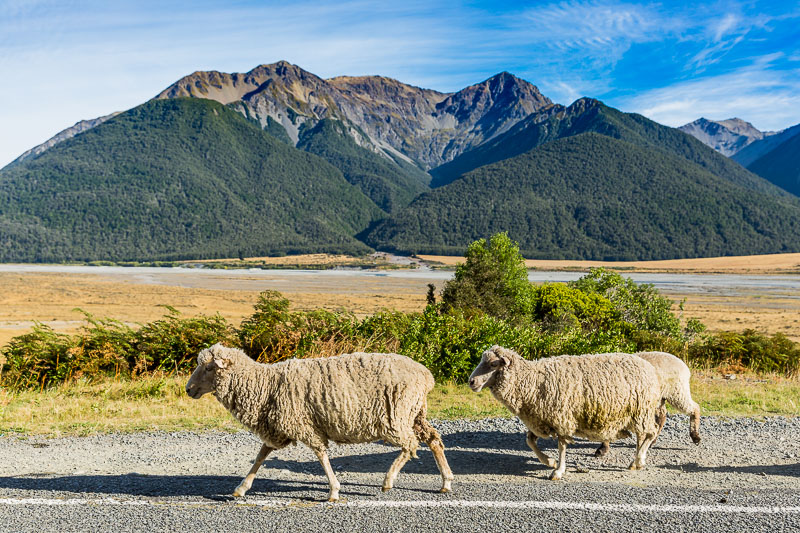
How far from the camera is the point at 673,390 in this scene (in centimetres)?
870

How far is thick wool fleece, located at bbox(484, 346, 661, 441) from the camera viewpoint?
7.86 meters

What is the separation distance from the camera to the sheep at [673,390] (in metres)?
8.71

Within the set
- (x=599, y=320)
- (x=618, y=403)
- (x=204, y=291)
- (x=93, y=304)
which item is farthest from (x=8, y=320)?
(x=618, y=403)

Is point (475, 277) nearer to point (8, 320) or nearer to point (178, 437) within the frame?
point (178, 437)

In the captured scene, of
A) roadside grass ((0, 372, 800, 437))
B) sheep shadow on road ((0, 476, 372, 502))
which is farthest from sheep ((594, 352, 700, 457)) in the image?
sheep shadow on road ((0, 476, 372, 502))

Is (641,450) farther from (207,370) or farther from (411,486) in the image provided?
(207,370)

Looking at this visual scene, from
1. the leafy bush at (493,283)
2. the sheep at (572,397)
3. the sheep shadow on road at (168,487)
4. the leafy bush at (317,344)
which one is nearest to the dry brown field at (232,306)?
the leafy bush at (493,283)

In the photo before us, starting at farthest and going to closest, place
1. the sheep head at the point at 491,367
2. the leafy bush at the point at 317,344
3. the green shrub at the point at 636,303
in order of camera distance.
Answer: the green shrub at the point at 636,303
the leafy bush at the point at 317,344
the sheep head at the point at 491,367

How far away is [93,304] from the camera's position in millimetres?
56219

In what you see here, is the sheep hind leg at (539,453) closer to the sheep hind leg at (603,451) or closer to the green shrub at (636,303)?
the sheep hind leg at (603,451)

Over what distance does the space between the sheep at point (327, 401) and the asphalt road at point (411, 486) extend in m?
0.58

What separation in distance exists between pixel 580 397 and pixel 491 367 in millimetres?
1282

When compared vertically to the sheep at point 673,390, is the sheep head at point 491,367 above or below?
above

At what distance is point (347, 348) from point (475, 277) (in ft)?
30.5
